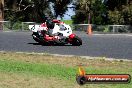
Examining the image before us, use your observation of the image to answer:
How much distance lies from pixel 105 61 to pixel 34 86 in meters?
6.26

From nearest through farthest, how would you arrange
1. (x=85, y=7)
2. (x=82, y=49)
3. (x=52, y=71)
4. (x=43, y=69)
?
(x=52, y=71), (x=43, y=69), (x=82, y=49), (x=85, y=7)

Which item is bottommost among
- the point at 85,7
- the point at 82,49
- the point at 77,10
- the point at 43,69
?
the point at 82,49

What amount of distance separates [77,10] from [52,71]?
2137 inches

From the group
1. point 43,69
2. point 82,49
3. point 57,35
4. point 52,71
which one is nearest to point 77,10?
point 57,35

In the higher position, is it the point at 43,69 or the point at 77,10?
the point at 77,10

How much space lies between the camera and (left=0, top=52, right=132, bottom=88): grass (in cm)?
1056

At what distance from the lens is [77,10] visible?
219 feet

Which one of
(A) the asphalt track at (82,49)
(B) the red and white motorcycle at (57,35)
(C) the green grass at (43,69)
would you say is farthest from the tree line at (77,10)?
(C) the green grass at (43,69)

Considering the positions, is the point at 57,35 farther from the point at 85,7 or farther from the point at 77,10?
the point at 77,10

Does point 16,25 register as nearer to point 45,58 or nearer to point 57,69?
point 45,58

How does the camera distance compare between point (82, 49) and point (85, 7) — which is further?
point (85, 7)

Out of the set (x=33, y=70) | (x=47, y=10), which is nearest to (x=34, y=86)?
(x=33, y=70)

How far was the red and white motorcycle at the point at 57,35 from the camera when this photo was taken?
2616 cm

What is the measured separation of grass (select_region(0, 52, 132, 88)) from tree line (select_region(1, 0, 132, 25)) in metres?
38.3
